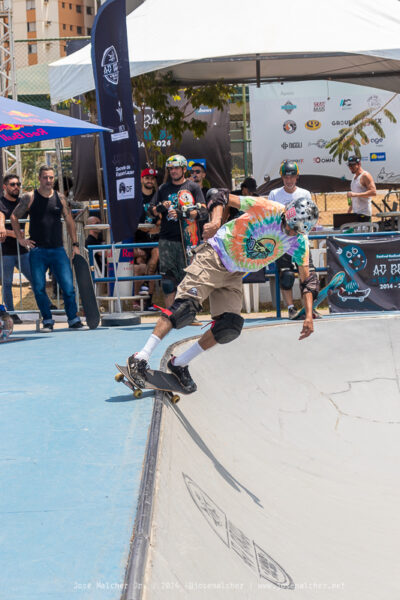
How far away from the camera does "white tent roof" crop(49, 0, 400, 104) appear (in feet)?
33.7

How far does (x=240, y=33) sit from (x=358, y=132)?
312 inches

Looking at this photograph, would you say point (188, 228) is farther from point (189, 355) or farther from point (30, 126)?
point (189, 355)

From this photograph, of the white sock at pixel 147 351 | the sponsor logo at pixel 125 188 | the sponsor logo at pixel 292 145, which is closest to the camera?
the white sock at pixel 147 351

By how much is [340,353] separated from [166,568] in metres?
5.36

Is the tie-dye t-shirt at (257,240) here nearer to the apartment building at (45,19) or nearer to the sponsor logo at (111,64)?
the sponsor logo at (111,64)

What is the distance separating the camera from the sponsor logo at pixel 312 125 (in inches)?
710

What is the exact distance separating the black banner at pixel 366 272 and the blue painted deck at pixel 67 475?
134 inches

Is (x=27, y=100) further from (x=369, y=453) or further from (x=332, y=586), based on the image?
(x=332, y=586)

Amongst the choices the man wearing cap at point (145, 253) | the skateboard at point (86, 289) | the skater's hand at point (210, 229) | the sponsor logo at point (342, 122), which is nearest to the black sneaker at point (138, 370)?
the skater's hand at point (210, 229)

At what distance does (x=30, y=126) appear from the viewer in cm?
784

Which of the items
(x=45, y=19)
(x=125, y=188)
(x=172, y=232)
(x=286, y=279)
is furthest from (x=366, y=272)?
(x=45, y=19)

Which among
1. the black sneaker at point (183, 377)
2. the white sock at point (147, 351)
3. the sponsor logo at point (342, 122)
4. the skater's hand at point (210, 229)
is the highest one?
the sponsor logo at point (342, 122)

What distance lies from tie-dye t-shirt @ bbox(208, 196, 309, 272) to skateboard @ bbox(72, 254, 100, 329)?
3.93 m

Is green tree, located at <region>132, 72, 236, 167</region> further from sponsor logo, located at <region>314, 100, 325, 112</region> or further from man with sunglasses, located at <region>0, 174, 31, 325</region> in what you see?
sponsor logo, located at <region>314, 100, 325, 112</region>
